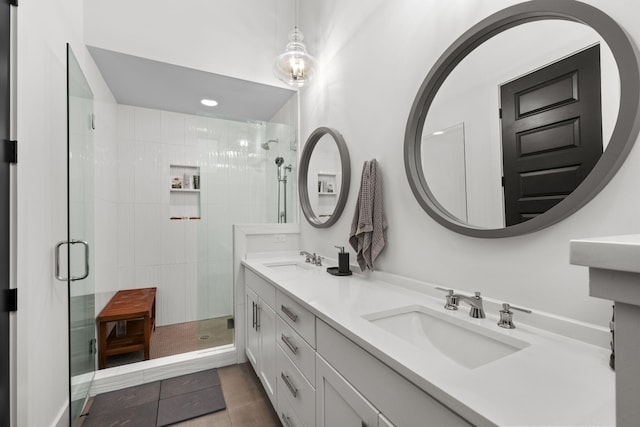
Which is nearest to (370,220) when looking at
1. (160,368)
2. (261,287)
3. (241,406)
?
(261,287)

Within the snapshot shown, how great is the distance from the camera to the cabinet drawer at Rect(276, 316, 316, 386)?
3.65 ft

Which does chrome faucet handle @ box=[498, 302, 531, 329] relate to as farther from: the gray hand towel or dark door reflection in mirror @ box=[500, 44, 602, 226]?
the gray hand towel

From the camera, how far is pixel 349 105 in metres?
1.90

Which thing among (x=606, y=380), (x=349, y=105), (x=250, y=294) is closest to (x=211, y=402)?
(x=250, y=294)

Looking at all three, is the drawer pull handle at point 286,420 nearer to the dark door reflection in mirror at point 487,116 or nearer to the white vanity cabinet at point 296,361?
the white vanity cabinet at point 296,361

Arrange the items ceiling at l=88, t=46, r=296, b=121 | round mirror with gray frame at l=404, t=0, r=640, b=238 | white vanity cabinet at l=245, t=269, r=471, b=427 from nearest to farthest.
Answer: white vanity cabinet at l=245, t=269, r=471, b=427 → round mirror with gray frame at l=404, t=0, r=640, b=238 → ceiling at l=88, t=46, r=296, b=121

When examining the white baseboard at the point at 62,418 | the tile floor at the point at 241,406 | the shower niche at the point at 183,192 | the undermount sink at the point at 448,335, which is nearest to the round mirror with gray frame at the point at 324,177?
the undermount sink at the point at 448,335

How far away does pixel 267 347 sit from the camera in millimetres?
1689

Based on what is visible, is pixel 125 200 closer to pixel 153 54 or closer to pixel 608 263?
pixel 153 54

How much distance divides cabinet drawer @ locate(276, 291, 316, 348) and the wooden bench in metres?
1.37

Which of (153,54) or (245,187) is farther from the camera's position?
(245,187)

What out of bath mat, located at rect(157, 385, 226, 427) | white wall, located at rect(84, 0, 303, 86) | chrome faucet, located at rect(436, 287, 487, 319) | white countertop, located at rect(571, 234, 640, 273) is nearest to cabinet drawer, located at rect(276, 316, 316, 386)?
chrome faucet, located at rect(436, 287, 487, 319)

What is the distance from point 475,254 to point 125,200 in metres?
3.21

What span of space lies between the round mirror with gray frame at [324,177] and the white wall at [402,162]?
0.06m
